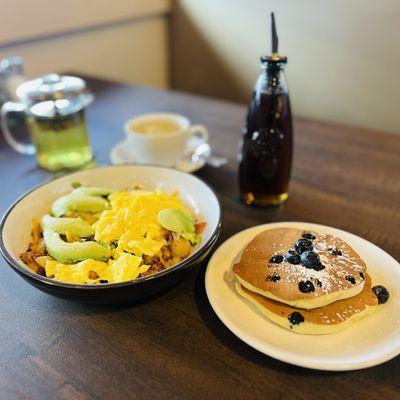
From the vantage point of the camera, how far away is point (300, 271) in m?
0.66

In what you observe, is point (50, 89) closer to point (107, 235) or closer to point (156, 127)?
point (156, 127)

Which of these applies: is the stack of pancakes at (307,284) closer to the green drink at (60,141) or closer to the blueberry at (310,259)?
the blueberry at (310,259)

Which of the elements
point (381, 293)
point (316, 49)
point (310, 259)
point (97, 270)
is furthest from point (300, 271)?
point (316, 49)

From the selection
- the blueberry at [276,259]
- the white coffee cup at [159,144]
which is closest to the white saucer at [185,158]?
the white coffee cup at [159,144]

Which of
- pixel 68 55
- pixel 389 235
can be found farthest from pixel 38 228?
→ pixel 68 55

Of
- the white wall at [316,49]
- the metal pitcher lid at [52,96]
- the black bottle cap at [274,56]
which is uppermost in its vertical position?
the black bottle cap at [274,56]

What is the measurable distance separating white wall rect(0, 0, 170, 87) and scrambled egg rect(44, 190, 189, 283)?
155 cm

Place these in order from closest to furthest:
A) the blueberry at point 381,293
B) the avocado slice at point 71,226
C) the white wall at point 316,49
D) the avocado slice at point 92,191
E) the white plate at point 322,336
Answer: the white plate at point 322,336 < the blueberry at point 381,293 < the avocado slice at point 71,226 < the avocado slice at point 92,191 < the white wall at point 316,49

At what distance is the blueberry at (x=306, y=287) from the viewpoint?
0.62 m

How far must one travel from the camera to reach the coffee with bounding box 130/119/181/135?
1.20 metres

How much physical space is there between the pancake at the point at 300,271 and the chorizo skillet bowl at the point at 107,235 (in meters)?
0.09

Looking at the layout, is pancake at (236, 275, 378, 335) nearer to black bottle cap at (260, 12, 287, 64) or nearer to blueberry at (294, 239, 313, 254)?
blueberry at (294, 239, 313, 254)

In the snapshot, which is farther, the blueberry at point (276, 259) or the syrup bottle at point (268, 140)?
the syrup bottle at point (268, 140)

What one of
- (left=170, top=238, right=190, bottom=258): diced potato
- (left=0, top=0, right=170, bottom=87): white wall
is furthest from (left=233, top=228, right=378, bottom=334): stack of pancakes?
(left=0, top=0, right=170, bottom=87): white wall
